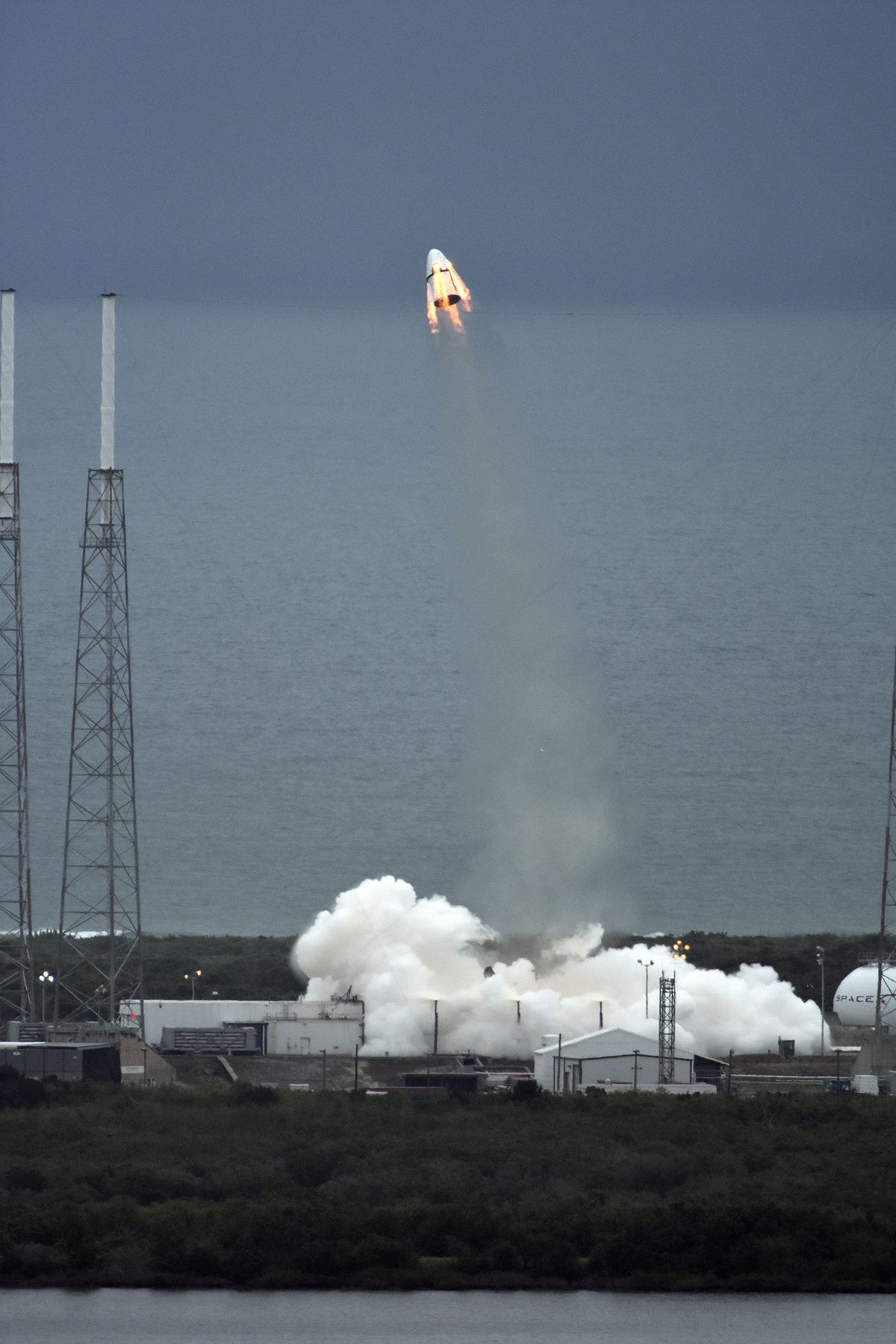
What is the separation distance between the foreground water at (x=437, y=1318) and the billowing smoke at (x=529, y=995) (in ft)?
65.1

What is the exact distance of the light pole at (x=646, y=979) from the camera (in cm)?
5512

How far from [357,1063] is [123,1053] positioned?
5728mm

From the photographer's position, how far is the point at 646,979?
55656 mm

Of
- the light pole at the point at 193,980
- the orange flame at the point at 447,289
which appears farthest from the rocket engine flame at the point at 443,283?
the light pole at the point at 193,980

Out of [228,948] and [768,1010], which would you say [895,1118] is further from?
[228,948]

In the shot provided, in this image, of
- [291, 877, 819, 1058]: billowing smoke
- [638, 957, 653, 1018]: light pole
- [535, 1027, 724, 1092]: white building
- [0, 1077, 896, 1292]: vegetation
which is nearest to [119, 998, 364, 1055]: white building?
[291, 877, 819, 1058]: billowing smoke

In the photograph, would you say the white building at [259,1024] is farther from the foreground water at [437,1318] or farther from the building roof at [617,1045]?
the foreground water at [437,1318]

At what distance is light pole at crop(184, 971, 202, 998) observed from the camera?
66.9 m

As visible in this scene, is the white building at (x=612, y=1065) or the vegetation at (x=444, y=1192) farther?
the white building at (x=612, y=1065)

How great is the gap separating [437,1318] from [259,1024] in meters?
24.1

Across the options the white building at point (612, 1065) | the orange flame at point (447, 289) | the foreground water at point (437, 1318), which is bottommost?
the foreground water at point (437, 1318)

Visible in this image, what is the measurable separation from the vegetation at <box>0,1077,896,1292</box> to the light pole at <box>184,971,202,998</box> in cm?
1894

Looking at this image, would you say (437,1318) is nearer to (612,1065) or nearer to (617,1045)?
(612,1065)

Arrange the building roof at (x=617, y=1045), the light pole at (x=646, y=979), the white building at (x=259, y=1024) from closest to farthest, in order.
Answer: the building roof at (x=617, y=1045)
the light pole at (x=646, y=979)
the white building at (x=259, y=1024)
